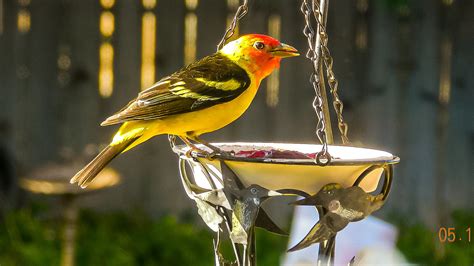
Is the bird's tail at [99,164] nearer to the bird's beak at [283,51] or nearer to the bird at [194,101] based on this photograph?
the bird at [194,101]

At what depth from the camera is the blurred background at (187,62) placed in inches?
186

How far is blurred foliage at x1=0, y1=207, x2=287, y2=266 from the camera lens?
414cm

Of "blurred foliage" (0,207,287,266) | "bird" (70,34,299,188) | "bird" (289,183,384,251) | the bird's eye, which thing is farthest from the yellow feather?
"blurred foliage" (0,207,287,266)

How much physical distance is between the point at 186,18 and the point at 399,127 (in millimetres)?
1522

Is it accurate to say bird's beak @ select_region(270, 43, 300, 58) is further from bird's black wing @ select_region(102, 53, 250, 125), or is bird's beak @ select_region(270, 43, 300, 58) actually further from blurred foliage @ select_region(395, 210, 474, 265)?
blurred foliage @ select_region(395, 210, 474, 265)

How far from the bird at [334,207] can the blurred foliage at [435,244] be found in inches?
100

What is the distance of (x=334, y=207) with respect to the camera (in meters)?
1.73

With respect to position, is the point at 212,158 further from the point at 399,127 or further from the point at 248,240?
the point at 399,127

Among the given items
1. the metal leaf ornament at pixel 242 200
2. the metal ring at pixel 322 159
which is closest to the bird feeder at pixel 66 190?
the metal leaf ornament at pixel 242 200

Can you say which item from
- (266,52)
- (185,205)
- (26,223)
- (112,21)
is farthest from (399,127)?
(266,52)

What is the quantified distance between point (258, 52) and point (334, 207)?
1.89 ft

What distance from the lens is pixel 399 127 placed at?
15.8 feet

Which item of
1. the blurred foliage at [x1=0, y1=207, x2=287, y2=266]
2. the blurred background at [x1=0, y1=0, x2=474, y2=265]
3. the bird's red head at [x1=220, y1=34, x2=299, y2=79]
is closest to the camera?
the bird's red head at [x1=220, y1=34, x2=299, y2=79]

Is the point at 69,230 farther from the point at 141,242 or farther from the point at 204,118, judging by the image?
the point at 204,118
